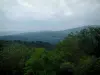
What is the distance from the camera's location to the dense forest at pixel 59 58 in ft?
84.0

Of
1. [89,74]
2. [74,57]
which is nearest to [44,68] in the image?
[89,74]

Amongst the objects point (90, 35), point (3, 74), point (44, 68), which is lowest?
point (3, 74)

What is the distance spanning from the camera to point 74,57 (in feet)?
108

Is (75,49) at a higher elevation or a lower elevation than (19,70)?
higher

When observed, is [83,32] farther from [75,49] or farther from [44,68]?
[44,68]

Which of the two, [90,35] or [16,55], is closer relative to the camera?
[16,55]

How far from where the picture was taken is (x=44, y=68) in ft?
82.5

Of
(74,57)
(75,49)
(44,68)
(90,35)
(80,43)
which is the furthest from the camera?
(90,35)

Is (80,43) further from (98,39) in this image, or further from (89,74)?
(89,74)

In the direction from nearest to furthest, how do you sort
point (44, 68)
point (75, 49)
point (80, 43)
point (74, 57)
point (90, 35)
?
point (44, 68)
point (74, 57)
point (75, 49)
point (80, 43)
point (90, 35)

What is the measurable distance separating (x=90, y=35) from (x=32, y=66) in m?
18.4

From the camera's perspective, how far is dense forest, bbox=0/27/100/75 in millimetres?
25609

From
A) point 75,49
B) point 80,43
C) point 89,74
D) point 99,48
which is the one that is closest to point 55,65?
point 89,74

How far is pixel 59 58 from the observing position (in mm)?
29203
